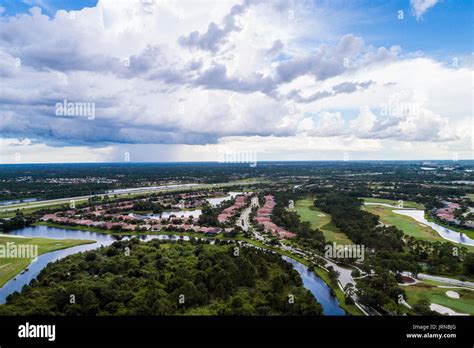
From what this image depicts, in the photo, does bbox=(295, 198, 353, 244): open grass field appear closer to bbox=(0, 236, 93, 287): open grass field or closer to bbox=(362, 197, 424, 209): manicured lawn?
bbox=(362, 197, 424, 209): manicured lawn

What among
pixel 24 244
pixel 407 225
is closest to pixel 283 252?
pixel 407 225

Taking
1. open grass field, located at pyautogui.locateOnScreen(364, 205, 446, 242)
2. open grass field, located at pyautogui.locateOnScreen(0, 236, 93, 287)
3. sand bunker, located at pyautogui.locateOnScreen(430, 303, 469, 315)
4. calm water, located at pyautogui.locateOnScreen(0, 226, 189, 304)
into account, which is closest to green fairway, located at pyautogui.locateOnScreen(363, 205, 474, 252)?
open grass field, located at pyautogui.locateOnScreen(364, 205, 446, 242)

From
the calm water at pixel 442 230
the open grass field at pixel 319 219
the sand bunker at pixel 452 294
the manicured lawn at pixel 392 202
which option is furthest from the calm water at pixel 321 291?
the manicured lawn at pixel 392 202

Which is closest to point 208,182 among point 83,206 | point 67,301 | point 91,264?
point 83,206

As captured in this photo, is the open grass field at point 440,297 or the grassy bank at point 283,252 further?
the grassy bank at point 283,252

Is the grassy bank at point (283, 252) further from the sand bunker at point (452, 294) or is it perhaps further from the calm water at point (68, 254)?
the sand bunker at point (452, 294)

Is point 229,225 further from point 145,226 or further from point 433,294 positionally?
point 433,294
